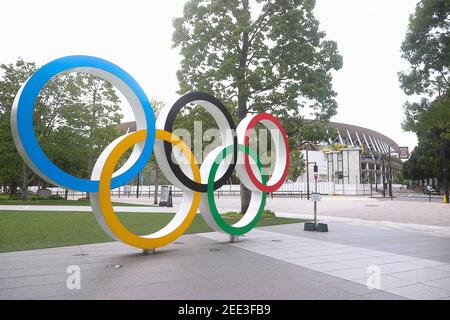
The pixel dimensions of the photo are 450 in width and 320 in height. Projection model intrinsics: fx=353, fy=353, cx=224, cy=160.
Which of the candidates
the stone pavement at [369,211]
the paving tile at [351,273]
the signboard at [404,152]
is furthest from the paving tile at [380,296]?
the signboard at [404,152]

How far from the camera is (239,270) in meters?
6.34

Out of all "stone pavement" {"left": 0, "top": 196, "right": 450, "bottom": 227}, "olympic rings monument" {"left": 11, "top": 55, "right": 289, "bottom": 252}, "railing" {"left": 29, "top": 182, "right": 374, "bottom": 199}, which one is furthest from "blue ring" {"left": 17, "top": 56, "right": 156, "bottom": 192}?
"railing" {"left": 29, "top": 182, "right": 374, "bottom": 199}

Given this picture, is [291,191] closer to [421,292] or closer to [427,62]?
[427,62]

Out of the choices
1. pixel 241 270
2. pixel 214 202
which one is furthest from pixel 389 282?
pixel 214 202

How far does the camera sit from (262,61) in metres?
16.3

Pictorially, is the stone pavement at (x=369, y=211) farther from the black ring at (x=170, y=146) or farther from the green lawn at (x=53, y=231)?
the black ring at (x=170, y=146)

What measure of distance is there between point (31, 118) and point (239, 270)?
4.40 meters

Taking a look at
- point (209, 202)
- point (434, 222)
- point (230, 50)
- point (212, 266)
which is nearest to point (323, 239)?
point (209, 202)

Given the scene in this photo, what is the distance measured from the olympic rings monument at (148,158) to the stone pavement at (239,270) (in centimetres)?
70

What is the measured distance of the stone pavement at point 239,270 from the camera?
496 cm

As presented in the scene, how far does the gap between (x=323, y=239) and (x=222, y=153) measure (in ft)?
13.1

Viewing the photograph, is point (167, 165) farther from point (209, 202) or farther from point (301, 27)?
point (301, 27)

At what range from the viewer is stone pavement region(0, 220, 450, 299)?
496 cm

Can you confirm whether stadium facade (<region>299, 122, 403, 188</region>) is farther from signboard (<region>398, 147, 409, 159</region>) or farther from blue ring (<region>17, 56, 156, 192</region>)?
blue ring (<region>17, 56, 156, 192</region>)
